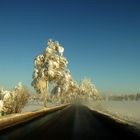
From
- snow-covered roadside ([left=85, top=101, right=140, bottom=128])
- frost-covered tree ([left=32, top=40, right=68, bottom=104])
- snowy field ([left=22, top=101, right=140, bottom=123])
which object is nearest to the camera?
snow-covered roadside ([left=85, top=101, right=140, bottom=128])

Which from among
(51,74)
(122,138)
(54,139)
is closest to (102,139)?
(122,138)

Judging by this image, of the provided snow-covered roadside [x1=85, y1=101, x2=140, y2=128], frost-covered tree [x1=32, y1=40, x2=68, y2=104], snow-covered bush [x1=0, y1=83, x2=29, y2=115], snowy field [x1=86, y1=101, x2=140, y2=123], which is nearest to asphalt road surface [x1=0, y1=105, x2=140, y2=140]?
snow-covered roadside [x1=85, y1=101, x2=140, y2=128]

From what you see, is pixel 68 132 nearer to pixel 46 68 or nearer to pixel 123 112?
pixel 123 112

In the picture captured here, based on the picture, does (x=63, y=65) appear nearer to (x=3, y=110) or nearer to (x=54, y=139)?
(x=3, y=110)

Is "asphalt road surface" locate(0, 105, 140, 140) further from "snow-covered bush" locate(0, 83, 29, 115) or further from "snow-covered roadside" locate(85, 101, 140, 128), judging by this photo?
"snow-covered bush" locate(0, 83, 29, 115)

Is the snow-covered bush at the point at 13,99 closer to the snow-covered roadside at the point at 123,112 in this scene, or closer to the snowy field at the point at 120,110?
the snowy field at the point at 120,110

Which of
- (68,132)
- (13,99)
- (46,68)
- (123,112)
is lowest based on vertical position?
(68,132)

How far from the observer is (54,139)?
13977 millimetres

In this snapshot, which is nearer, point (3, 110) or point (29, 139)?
point (29, 139)

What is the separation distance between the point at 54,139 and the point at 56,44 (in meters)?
59.1

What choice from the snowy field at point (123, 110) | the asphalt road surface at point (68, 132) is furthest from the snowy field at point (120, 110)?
the asphalt road surface at point (68, 132)

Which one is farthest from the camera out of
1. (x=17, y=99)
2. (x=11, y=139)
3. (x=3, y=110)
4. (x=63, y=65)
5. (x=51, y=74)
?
(x=63, y=65)

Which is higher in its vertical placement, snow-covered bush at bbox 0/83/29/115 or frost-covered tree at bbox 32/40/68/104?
frost-covered tree at bbox 32/40/68/104

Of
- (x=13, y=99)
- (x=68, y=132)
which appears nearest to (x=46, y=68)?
(x=13, y=99)
